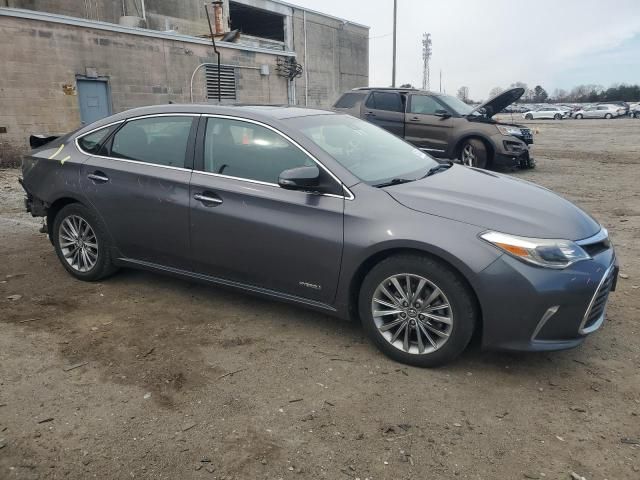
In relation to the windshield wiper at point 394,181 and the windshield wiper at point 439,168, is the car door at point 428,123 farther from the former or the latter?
the windshield wiper at point 394,181

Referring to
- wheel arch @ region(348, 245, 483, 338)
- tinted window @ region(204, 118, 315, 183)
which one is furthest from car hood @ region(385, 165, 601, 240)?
tinted window @ region(204, 118, 315, 183)

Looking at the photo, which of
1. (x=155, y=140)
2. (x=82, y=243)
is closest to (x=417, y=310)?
(x=155, y=140)

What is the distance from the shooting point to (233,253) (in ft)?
12.4

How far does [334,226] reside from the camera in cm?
338

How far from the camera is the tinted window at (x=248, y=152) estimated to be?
12.0ft

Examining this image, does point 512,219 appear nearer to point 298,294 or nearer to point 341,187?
point 341,187

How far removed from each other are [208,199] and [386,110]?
8.55 m

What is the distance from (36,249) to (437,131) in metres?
8.14

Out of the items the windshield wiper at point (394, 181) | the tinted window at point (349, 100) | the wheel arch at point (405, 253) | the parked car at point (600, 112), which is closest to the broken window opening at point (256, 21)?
the tinted window at point (349, 100)

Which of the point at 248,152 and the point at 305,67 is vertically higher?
the point at 305,67

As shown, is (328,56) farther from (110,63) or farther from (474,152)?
(474,152)

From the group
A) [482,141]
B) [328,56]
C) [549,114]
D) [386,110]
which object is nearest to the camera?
[482,141]

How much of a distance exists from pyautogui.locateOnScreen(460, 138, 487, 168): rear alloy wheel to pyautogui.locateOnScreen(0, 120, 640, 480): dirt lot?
700 cm

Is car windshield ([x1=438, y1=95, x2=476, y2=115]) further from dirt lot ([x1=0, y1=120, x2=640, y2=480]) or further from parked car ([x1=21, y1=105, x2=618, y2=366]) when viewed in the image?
dirt lot ([x1=0, y1=120, x2=640, y2=480])
